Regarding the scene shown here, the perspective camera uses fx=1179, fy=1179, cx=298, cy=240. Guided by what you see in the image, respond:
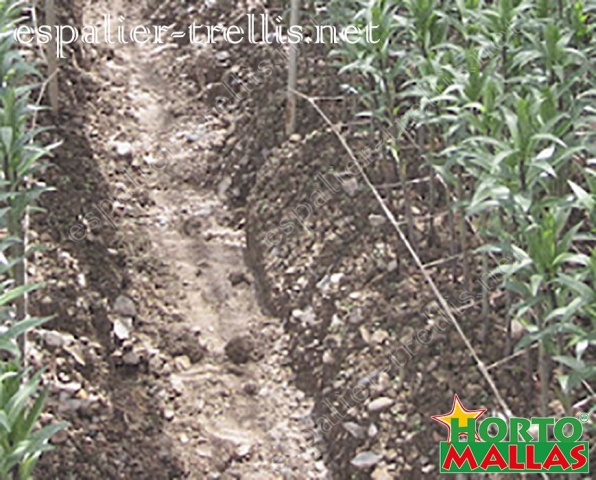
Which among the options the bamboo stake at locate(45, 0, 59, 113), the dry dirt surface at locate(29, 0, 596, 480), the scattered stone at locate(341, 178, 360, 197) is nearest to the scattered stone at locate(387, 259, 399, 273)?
the dry dirt surface at locate(29, 0, 596, 480)

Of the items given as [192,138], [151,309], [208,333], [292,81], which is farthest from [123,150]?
[208,333]

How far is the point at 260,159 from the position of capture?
6.46 metres

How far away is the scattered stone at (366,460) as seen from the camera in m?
4.64

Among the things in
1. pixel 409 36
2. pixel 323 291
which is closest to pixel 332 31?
pixel 409 36

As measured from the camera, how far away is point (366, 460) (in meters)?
4.65

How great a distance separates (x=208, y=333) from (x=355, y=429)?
3.62 feet

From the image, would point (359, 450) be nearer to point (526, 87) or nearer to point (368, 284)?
point (368, 284)

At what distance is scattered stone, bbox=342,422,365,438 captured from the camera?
15.7 ft

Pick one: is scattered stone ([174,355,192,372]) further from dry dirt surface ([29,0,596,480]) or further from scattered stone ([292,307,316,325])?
scattered stone ([292,307,316,325])

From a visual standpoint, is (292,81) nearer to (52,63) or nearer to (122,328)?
(52,63)

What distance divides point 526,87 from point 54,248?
2270 mm

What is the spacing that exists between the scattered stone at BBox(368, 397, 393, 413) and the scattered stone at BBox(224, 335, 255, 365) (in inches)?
33.1

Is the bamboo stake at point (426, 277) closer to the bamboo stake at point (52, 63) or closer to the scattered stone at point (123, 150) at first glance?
the scattered stone at point (123, 150)

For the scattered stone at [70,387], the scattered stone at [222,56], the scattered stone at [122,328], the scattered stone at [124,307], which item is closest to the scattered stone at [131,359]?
the scattered stone at [122,328]
